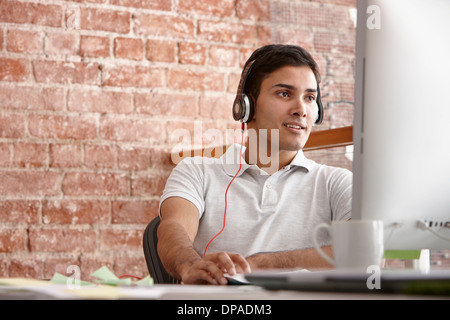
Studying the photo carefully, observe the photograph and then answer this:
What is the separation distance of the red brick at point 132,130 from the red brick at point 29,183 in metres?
0.22

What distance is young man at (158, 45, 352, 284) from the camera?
1444 millimetres

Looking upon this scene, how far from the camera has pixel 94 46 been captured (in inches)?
80.7

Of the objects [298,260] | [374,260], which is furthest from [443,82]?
[298,260]

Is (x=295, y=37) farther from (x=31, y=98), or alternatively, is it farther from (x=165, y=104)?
(x=31, y=98)

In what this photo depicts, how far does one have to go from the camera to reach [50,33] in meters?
2.00

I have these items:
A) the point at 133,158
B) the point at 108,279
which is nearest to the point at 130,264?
the point at 133,158

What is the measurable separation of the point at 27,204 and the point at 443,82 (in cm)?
152

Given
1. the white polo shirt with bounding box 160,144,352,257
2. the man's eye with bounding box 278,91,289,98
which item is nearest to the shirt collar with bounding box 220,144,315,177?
the white polo shirt with bounding box 160,144,352,257

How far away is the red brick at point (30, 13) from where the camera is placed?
1.96m

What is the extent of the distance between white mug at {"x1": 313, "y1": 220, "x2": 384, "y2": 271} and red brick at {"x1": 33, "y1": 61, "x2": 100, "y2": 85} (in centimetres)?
A: 147

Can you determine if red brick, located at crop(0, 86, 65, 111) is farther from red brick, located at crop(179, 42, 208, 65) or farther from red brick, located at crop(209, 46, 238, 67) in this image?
red brick, located at crop(209, 46, 238, 67)

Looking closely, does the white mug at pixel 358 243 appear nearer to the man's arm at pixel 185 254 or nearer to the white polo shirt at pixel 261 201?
the man's arm at pixel 185 254

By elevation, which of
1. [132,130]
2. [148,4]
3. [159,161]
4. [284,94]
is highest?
[148,4]

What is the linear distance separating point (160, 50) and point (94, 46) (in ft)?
0.76
